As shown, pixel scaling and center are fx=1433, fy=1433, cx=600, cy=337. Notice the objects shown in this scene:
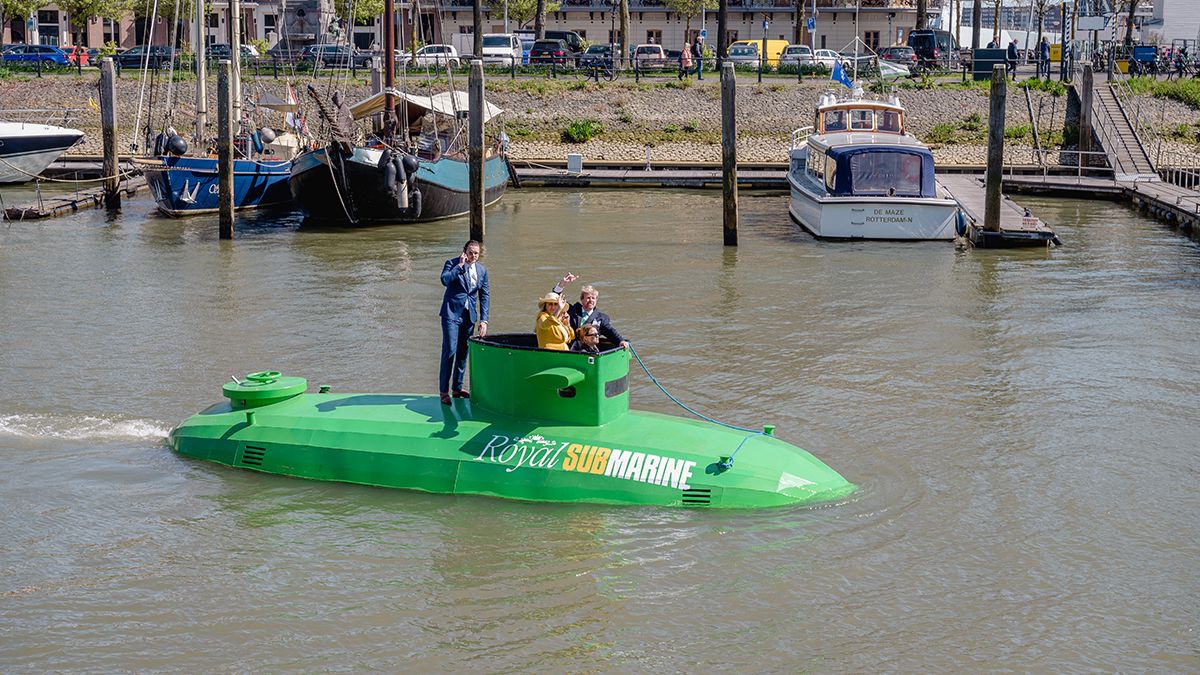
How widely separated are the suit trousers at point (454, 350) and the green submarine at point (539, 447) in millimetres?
309

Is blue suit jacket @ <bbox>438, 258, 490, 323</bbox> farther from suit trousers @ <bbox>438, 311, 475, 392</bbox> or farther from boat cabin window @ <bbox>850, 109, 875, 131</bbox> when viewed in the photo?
boat cabin window @ <bbox>850, 109, 875, 131</bbox>

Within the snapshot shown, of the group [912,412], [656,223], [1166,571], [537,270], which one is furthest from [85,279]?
[1166,571]

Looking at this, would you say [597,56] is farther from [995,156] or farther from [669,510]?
[669,510]

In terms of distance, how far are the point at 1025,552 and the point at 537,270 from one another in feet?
50.7

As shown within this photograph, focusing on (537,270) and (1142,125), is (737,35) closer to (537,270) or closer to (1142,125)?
(1142,125)

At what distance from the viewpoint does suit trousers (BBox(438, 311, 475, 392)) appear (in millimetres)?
13805

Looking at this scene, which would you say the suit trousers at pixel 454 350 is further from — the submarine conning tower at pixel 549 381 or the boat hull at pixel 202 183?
the boat hull at pixel 202 183

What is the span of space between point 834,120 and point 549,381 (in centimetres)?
2246

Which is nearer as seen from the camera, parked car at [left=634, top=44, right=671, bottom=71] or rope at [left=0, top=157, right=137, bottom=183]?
rope at [left=0, top=157, right=137, bottom=183]

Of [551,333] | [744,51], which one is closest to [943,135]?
[744,51]

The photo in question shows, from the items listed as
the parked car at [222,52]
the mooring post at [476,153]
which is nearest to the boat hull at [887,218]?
the mooring post at [476,153]

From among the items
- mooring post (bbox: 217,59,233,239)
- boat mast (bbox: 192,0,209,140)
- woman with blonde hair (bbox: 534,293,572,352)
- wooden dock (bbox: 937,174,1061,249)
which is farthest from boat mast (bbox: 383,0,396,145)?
woman with blonde hair (bbox: 534,293,572,352)

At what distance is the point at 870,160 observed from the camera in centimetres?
2950

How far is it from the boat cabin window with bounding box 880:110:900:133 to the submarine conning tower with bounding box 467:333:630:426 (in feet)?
71.1
